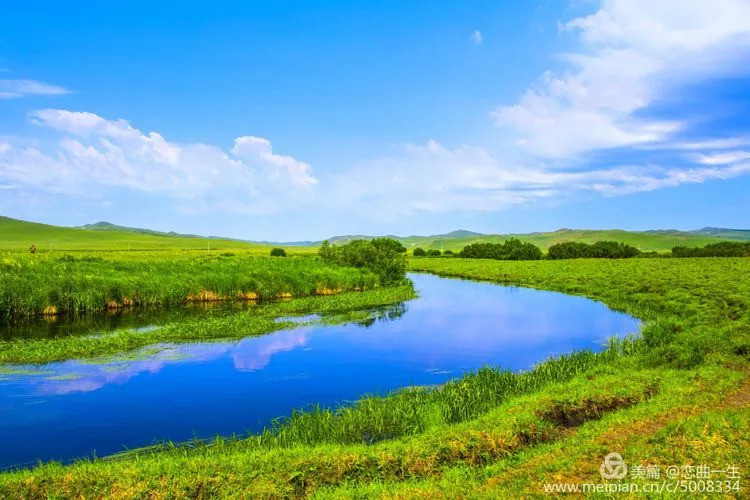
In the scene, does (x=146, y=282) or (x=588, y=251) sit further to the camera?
(x=588, y=251)

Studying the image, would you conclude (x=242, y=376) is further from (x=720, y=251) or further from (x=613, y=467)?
(x=720, y=251)

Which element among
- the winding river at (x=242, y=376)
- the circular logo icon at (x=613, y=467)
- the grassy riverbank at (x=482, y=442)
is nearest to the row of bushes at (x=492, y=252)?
the winding river at (x=242, y=376)

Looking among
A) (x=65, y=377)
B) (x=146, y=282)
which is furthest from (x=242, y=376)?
(x=146, y=282)

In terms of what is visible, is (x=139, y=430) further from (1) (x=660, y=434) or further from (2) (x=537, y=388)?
(1) (x=660, y=434)

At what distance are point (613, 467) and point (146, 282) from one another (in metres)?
31.7

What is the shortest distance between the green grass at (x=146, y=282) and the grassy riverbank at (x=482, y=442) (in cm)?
2215

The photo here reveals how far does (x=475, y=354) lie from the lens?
2161cm

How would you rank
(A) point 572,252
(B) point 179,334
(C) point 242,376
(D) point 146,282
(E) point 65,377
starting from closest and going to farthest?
(E) point 65,377 → (C) point 242,376 → (B) point 179,334 → (D) point 146,282 → (A) point 572,252

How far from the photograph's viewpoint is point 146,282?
33.3 metres

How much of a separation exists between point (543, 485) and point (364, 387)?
9.39 m

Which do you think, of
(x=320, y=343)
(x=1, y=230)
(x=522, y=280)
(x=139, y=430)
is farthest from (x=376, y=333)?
(x=1, y=230)

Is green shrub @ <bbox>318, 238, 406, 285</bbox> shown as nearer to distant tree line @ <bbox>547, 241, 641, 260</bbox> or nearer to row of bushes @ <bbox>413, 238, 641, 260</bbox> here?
row of bushes @ <bbox>413, 238, 641, 260</bbox>

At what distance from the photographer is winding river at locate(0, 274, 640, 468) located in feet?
40.8

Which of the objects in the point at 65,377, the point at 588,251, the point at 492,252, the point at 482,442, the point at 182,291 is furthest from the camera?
the point at 492,252
